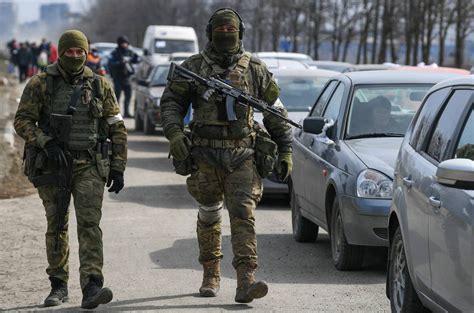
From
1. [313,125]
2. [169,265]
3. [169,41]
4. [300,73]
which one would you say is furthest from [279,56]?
[169,265]

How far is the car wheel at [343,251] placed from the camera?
977cm

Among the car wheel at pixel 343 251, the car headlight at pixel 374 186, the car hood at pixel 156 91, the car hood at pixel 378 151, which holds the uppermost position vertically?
the car hood at pixel 378 151

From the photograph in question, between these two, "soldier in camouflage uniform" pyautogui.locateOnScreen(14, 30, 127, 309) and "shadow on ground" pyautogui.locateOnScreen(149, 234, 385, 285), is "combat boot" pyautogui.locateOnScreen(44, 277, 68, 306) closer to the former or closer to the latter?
"soldier in camouflage uniform" pyautogui.locateOnScreen(14, 30, 127, 309)

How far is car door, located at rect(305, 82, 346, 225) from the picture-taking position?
412 inches

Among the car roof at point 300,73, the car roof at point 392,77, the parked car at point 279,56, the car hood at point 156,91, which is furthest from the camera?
the parked car at point 279,56

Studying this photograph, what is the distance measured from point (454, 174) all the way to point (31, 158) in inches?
131

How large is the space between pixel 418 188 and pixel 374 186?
2.61m

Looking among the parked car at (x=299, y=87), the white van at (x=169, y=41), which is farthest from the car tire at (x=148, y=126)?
the white van at (x=169, y=41)

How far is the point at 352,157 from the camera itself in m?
9.94

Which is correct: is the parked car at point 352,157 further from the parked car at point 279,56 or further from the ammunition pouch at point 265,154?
the parked car at point 279,56

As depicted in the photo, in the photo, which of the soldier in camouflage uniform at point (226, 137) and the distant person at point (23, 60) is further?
the distant person at point (23, 60)

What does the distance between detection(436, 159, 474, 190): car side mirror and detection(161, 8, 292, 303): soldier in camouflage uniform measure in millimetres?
2575

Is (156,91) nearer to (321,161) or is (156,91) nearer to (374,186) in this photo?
(321,161)

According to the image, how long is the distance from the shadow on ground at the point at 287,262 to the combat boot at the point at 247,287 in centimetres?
117
